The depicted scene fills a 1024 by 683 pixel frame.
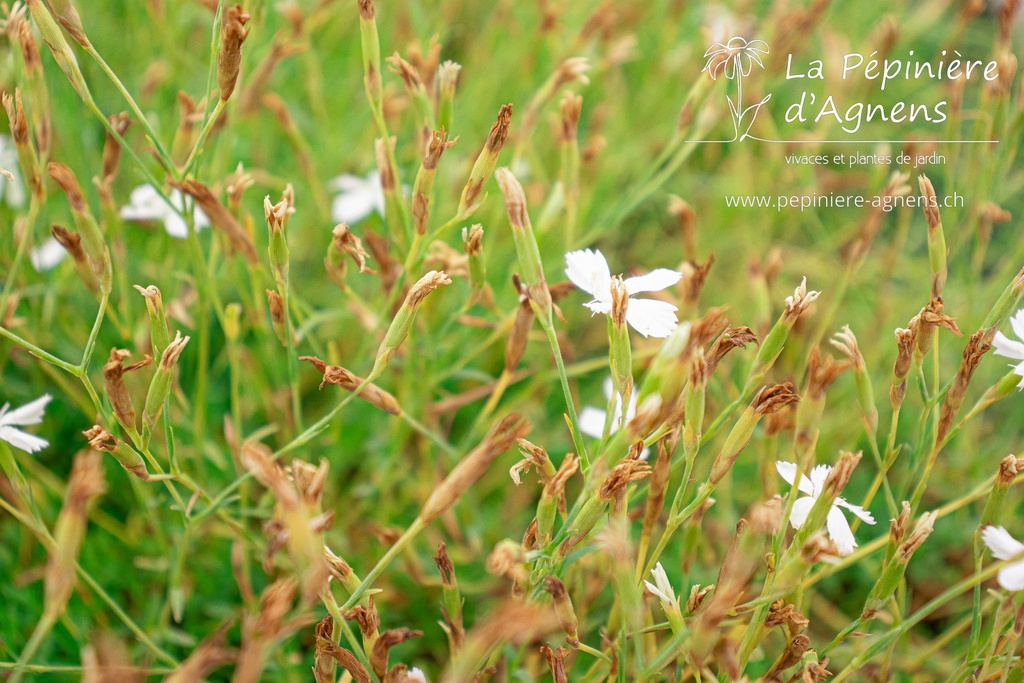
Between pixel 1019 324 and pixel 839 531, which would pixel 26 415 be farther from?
pixel 1019 324

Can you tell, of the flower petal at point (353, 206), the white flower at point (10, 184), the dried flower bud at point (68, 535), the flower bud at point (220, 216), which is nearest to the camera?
the dried flower bud at point (68, 535)

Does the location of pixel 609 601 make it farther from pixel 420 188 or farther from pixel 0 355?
pixel 0 355

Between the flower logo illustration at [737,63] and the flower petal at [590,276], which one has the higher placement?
the flower logo illustration at [737,63]

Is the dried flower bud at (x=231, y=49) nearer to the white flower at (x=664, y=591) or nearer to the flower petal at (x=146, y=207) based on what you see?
the flower petal at (x=146, y=207)

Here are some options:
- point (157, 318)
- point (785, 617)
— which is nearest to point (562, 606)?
point (785, 617)

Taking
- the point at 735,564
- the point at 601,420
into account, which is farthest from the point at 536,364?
the point at 735,564

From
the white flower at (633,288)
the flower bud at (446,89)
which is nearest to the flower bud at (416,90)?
the flower bud at (446,89)

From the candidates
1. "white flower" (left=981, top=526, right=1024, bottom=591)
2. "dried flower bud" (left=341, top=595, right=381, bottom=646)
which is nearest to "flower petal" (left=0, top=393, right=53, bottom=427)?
"dried flower bud" (left=341, top=595, right=381, bottom=646)
